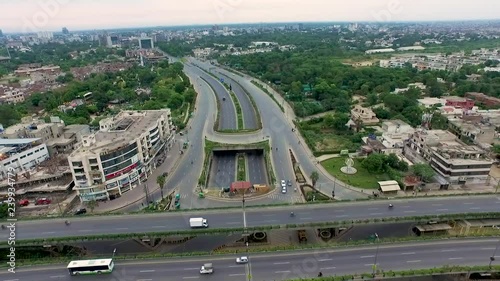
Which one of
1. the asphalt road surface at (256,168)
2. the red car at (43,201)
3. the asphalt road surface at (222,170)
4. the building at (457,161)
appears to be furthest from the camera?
the asphalt road surface at (256,168)

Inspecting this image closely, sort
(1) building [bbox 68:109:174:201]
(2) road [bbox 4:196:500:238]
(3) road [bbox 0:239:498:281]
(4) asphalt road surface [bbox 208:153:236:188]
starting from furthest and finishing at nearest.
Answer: (4) asphalt road surface [bbox 208:153:236:188] → (1) building [bbox 68:109:174:201] → (2) road [bbox 4:196:500:238] → (3) road [bbox 0:239:498:281]

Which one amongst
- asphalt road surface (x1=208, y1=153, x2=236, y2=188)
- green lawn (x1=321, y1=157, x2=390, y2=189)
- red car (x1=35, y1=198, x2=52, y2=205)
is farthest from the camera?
asphalt road surface (x1=208, y1=153, x2=236, y2=188)

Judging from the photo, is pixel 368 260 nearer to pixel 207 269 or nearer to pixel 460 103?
pixel 207 269

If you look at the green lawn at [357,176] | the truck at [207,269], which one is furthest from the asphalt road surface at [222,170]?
the truck at [207,269]

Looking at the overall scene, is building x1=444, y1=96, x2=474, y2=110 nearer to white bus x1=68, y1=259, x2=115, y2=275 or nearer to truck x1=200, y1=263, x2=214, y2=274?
truck x1=200, y1=263, x2=214, y2=274

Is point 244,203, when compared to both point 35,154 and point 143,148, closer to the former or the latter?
point 143,148

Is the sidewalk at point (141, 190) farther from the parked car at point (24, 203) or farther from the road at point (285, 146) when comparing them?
the road at point (285, 146)

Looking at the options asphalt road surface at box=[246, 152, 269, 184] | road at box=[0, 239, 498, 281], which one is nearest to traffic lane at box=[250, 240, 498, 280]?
road at box=[0, 239, 498, 281]
